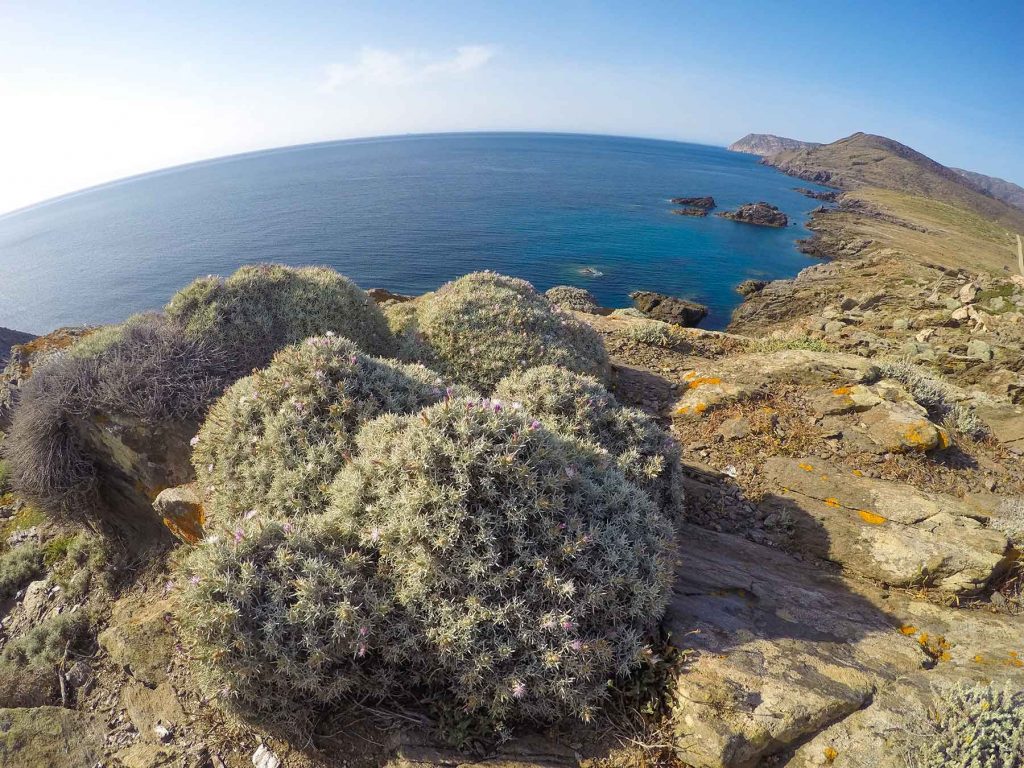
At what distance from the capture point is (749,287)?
46.3 meters

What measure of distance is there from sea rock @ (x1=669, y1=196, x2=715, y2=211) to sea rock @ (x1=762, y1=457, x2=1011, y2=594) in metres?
97.9

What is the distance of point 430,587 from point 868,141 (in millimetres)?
262236

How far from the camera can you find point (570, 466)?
4574 millimetres

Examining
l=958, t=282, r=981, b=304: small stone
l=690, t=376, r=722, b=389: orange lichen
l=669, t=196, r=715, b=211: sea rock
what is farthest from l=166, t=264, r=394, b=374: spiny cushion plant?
l=669, t=196, r=715, b=211: sea rock

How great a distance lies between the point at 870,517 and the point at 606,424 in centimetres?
404

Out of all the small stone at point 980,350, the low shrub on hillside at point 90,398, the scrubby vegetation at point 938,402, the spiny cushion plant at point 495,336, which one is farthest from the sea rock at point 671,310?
the low shrub on hillside at point 90,398

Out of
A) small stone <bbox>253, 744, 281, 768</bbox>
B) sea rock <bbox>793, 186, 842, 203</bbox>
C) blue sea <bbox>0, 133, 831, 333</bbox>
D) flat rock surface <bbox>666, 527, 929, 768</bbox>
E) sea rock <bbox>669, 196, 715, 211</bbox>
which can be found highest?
sea rock <bbox>793, 186, 842, 203</bbox>

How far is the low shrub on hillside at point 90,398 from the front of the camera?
7.67 m

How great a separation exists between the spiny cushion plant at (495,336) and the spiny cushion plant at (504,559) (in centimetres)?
495

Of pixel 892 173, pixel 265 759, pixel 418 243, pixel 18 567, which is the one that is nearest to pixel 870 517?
pixel 265 759

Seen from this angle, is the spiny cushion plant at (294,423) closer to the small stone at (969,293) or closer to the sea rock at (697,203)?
the small stone at (969,293)

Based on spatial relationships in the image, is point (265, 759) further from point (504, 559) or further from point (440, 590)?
point (504, 559)

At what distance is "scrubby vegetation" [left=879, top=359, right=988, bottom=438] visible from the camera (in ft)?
31.1

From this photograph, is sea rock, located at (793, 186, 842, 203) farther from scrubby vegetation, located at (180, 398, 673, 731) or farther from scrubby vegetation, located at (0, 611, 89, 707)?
scrubby vegetation, located at (0, 611, 89, 707)
